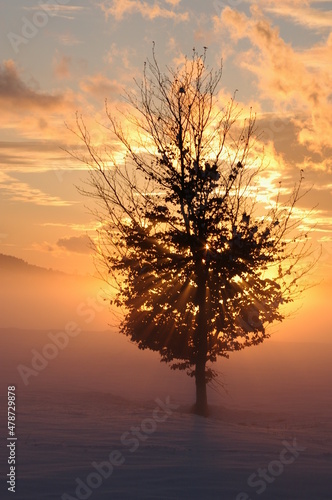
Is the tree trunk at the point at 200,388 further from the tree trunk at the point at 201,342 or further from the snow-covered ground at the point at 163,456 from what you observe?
the snow-covered ground at the point at 163,456

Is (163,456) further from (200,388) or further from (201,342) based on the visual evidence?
(200,388)

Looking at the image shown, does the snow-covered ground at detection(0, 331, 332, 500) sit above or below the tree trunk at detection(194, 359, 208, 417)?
below

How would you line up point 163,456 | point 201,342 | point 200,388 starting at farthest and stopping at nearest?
point 200,388 → point 201,342 → point 163,456

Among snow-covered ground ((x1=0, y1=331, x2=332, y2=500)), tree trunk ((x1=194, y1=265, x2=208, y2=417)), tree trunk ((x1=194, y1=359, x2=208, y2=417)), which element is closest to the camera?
snow-covered ground ((x1=0, y1=331, x2=332, y2=500))

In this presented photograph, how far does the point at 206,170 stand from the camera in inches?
875

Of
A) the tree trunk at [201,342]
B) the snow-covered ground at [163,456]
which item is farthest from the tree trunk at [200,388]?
the snow-covered ground at [163,456]

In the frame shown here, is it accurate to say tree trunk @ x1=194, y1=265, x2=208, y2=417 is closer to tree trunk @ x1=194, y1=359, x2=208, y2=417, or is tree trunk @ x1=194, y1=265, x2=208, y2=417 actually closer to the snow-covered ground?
tree trunk @ x1=194, y1=359, x2=208, y2=417

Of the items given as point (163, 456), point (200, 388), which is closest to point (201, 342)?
point (200, 388)

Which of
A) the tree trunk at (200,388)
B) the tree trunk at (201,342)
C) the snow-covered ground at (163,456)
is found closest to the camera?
the snow-covered ground at (163,456)

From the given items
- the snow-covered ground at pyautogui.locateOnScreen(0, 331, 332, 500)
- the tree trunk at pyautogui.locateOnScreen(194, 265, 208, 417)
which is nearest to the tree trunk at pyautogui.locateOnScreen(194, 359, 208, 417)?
the tree trunk at pyautogui.locateOnScreen(194, 265, 208, 417)

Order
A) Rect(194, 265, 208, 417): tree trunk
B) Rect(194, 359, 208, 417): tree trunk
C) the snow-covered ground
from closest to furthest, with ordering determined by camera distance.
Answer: the snow-covered ground < Rect(194, 265, 208, 417): tree trunk < Rect(194, 359, 208, 417): tree trunk

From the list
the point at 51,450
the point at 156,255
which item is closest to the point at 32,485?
the point at 51,450

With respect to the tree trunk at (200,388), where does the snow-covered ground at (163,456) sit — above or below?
below

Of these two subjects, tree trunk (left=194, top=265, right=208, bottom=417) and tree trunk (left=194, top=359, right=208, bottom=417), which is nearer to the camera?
tree trunk (left=194, top=265, right=208, bottom=417)
